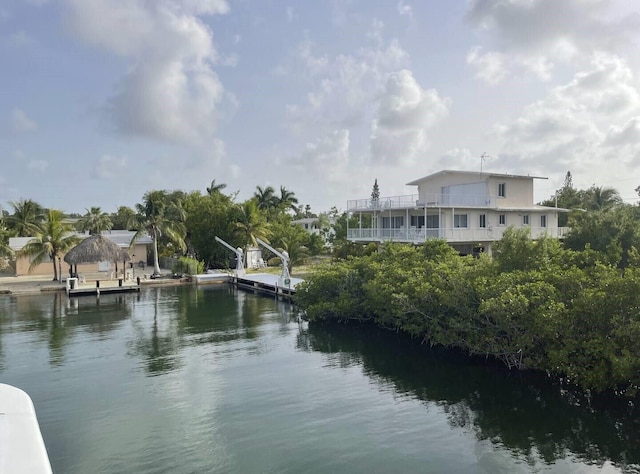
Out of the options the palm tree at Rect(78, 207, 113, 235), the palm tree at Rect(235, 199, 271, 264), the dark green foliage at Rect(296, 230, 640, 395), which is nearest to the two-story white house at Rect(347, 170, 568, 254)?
the palm tree at Rect(235, 199, 271, 264)

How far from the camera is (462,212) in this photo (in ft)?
98.1

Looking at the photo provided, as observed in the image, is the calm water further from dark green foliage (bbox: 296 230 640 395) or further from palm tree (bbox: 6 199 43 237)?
palm tree (bbox: 6 199 43 237)

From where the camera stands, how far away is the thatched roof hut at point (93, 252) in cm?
3031

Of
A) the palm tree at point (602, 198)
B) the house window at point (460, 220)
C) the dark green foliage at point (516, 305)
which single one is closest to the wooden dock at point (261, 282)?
the dark green foliage at point (516, 305)

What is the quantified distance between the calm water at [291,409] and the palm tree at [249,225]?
19.0 metres

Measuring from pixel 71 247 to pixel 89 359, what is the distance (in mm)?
18524

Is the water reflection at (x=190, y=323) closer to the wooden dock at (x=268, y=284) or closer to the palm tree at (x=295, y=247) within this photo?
the wooden dock at (x=268, y=284)

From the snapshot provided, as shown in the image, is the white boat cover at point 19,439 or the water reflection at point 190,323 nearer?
the white boat cover at point 19,439

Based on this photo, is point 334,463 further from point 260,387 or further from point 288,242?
point 288,242

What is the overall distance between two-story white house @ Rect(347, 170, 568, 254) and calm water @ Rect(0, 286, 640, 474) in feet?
40.2

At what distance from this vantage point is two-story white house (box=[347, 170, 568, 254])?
1153 inches

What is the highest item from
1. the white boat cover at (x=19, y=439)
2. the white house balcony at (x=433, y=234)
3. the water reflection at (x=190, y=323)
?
the white house balcony at (x=433, y=234)

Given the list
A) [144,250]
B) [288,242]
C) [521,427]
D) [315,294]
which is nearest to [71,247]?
[144,250]

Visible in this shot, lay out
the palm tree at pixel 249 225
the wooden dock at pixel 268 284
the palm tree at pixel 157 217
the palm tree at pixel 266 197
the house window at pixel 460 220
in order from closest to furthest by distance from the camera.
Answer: the wooden dock at pixel 268 284 → the house window at pixel 460 220 → the palm tree at pixel 157 217 → the palm tree at pixel 249 225 → the palm tree at pixel 266 197
